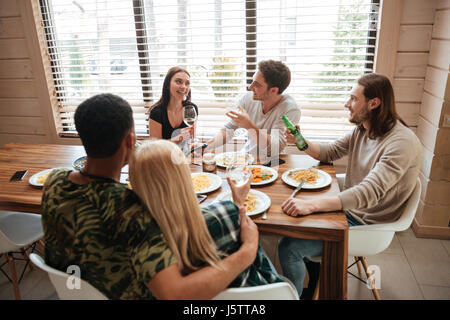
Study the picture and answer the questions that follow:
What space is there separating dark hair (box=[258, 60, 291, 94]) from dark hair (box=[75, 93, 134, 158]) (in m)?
1.45

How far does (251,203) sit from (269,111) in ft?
3.52

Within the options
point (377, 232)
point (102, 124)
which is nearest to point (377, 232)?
point (377, 232)

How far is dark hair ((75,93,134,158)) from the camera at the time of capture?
0.97 metres

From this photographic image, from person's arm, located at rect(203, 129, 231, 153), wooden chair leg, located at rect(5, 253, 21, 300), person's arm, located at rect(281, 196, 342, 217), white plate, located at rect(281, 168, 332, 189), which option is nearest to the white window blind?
person's arm, located at rect(203, 129, 231, 153)

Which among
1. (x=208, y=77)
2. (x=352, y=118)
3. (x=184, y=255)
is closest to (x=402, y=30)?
(x=352, y=118)

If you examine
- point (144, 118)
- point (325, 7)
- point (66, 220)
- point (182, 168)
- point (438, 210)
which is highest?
point (325, 7)

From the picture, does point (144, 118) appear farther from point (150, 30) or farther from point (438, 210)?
point (438, 210)

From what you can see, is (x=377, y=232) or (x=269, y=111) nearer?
(x=377, y=232)

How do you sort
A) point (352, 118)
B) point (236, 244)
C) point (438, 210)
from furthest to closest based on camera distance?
1. point (438, 210)
2. point (352, 118)
3. point (236, 244)

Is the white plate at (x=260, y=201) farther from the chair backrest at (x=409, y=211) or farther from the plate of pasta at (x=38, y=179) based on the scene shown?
the plate of pasta at (x=38, y=179)

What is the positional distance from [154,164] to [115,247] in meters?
0.26

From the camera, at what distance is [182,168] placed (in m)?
0.93

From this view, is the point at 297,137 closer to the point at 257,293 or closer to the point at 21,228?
the point at 257,293

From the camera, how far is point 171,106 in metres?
2.57
